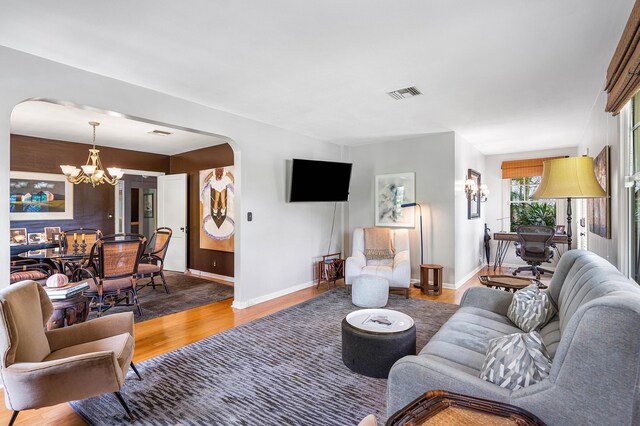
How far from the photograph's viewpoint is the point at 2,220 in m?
2.35

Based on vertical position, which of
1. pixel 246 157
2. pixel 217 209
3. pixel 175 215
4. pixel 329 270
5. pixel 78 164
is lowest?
pixel 329 270

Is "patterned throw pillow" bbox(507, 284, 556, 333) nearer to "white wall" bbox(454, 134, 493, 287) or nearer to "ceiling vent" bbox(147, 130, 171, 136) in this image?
"white wall" bbox(454, 134, 493, 287)

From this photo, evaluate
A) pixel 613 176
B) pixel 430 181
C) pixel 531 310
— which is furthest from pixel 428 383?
pixel 430 181

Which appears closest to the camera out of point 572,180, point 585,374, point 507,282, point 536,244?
point 585,374

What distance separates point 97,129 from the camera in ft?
15.9

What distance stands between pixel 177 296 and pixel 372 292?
2.89 metres

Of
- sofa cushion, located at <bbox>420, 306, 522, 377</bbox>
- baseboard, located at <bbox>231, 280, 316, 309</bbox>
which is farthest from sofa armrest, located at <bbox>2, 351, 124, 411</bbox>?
baseboard, located at <bbox>231, 280, 316, 309</bbox>

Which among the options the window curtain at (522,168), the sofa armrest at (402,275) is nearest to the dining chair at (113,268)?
the sofa armrest at (402,275)

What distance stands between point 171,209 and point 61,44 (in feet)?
15.0

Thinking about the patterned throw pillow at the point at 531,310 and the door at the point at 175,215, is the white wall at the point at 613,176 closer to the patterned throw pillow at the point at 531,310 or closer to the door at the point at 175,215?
the patterned throw pillow at the point at 531,310

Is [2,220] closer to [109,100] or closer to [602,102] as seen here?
[109,100]

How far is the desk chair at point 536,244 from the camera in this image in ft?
17.9

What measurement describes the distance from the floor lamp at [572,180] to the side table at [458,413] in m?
1.90

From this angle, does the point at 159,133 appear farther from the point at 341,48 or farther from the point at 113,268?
the point at 341,48
